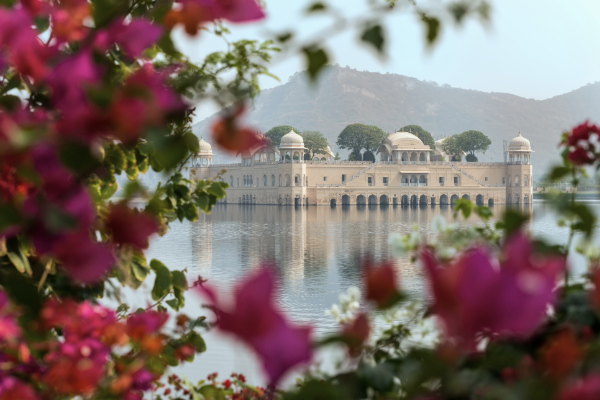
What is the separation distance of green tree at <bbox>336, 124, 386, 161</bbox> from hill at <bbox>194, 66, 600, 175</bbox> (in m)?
48.7

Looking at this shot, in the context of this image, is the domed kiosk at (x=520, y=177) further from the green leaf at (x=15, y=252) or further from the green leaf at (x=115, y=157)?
the green leaf at (x=15, y=252)

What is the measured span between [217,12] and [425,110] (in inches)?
3955

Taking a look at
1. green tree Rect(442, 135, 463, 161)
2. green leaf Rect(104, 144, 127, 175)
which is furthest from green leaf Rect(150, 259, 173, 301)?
green tree Rect(442, 135, 463, 161)

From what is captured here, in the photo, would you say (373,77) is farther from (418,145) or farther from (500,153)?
(418,145)

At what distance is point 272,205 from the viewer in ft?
97.1

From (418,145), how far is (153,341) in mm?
29003

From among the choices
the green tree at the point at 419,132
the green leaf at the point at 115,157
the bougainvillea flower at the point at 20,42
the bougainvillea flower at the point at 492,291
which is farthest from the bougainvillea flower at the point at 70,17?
the green tree at the point at 419,132

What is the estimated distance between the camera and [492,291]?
28cm

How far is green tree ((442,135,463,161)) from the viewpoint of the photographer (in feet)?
113

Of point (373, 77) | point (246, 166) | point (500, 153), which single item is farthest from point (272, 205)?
point (373, 77)

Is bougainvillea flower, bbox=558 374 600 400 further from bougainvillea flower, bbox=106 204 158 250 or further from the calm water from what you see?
the calm water

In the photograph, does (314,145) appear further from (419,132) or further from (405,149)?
(405,149)

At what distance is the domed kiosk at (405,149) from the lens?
28625 mm

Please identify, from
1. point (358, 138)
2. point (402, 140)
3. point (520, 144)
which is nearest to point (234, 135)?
point (402, 140)
